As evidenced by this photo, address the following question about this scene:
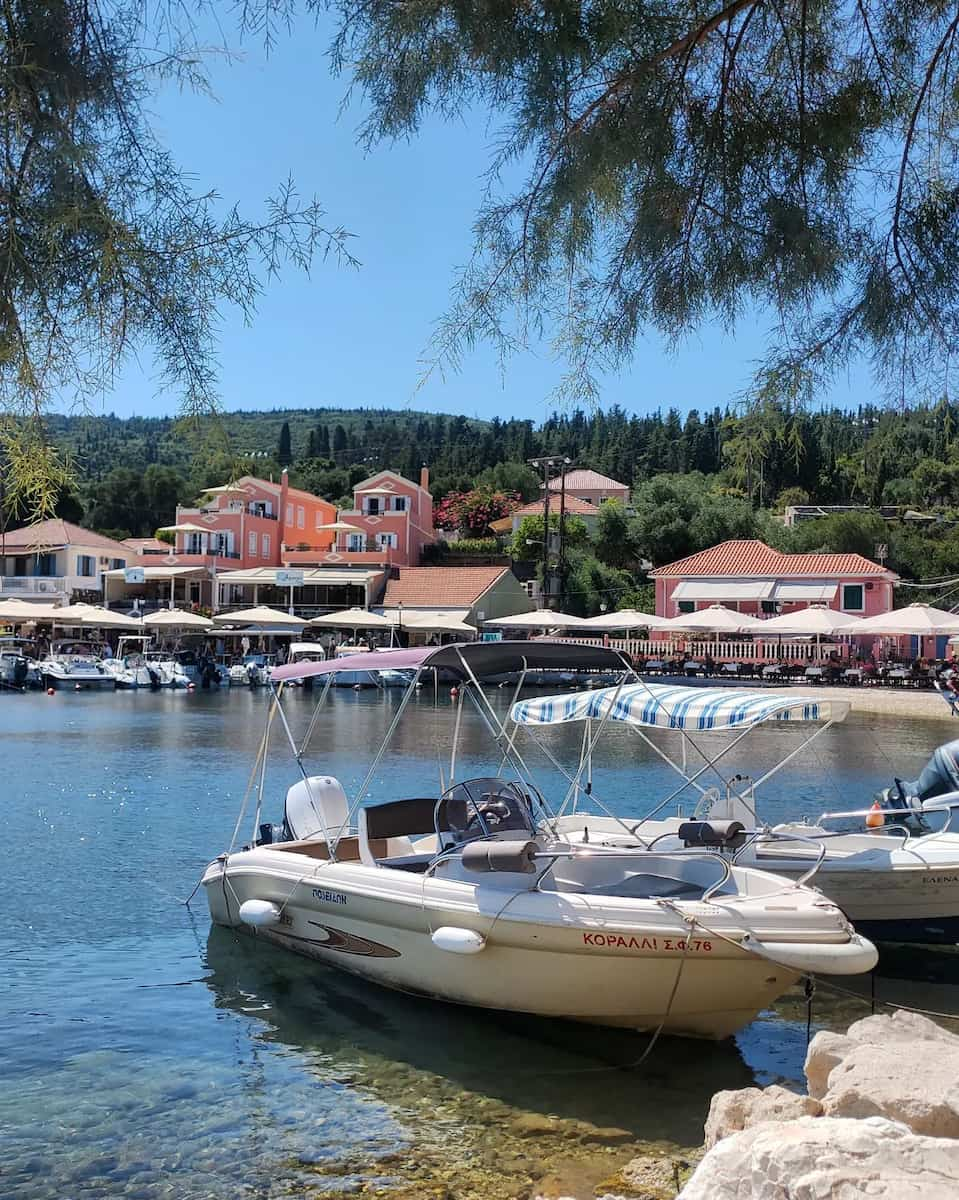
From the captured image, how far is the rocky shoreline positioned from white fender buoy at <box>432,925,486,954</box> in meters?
2.21

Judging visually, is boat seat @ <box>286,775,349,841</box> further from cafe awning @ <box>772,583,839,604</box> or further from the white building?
the white building

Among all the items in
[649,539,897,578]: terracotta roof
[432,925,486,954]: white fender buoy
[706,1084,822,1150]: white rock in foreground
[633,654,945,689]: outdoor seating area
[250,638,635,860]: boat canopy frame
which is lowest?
[633,654,945,689]: outdoor seating area

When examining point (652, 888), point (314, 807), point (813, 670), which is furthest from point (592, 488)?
point (652, 888)

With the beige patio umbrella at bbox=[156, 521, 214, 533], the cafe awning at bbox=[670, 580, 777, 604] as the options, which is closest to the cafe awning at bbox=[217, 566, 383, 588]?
the beige patio umbrella at bbox=[156, 521, 214, 533]

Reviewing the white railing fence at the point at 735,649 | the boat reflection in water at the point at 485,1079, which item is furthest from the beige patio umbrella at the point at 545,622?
the boat reflection in water at the point at 485,1079

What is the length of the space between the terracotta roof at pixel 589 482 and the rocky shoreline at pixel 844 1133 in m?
87.1

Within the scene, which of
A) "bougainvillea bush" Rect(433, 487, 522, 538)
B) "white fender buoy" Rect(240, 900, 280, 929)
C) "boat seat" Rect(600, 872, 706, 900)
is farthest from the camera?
"bougainvillea bush" Rect(433, 487, 522, 538)

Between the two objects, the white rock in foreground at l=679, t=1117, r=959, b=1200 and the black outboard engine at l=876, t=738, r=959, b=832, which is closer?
the white rock in foreground at l=679, t=1117, r=959, b=1200

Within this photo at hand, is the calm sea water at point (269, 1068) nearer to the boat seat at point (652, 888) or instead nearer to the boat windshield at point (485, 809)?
the boat seat at point (652, 888)

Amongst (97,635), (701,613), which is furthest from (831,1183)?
(97,635)

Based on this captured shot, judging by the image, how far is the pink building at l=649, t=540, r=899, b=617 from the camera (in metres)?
48.8

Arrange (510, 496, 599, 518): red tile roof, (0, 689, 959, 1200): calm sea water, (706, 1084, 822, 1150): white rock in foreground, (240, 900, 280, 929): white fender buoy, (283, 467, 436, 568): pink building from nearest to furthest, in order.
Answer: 1. (706, 1084, 822, 1150): white rock in foreground
2. (0, 689, 959, 1200): calm sea water
3. (240, 900, 280, 929): white fender buoy
4. (283, 467, 436, 568): pink building
5. (510, 496, 599, 518): red tile roof

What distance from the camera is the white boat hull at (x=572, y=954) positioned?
7.65m

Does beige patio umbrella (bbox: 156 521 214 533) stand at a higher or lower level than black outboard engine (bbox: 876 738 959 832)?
higher
